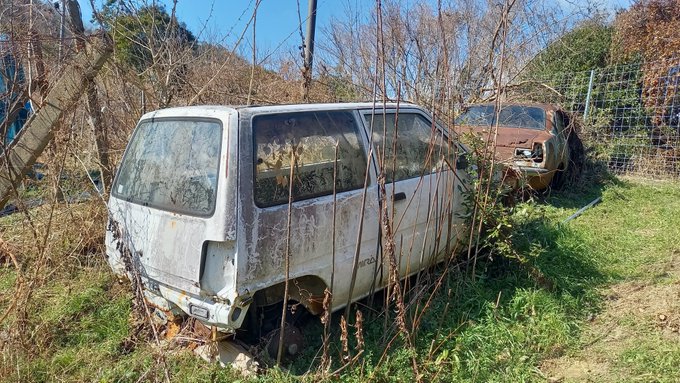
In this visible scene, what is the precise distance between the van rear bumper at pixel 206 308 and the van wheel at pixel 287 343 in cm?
38

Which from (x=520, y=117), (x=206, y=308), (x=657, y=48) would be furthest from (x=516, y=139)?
(x=206, y=308)

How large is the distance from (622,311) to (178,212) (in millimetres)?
3356

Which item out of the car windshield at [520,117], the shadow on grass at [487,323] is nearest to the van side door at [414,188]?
the shadow on grass at [487,323]

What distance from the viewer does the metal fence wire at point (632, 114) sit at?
9047 millimetres

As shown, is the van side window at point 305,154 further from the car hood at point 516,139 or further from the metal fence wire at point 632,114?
the metal fence wire at point 632,114

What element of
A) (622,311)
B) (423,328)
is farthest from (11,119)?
(622,311)

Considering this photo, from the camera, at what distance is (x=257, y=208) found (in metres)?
2.60

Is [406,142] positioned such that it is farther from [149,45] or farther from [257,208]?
[149,45]

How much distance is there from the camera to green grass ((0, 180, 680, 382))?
2.79 m

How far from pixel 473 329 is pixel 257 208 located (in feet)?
5.92

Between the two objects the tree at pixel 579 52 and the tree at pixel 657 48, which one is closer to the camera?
the tree at pixel 657 48

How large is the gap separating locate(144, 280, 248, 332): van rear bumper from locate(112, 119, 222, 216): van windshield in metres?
0.51

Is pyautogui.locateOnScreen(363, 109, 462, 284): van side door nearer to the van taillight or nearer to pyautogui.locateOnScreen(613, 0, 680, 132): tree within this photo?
the van taillight

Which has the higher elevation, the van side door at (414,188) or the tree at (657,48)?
the tree at (657,48)
